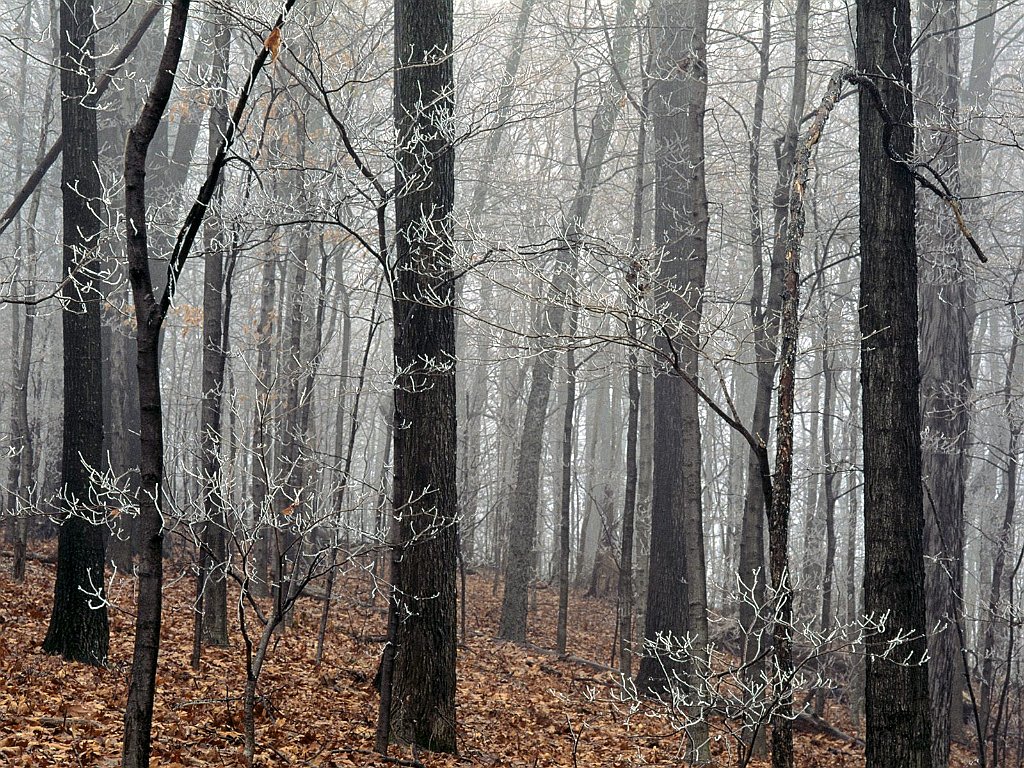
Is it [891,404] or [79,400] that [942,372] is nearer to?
[891,404]

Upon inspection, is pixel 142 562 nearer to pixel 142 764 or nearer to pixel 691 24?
pixel 142 764

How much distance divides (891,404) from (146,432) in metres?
4.96

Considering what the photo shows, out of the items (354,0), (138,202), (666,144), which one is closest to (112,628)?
(138,202)

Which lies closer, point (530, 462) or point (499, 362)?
point (499, 362)

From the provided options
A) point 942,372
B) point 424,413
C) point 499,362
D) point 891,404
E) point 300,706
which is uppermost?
point 942,372

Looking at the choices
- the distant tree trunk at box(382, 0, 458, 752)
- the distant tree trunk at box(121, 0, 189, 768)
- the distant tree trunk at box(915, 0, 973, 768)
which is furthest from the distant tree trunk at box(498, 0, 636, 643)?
the distant tree trunk at box(121, 0, 189, 768)

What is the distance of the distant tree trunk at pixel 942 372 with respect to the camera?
9.09 metres

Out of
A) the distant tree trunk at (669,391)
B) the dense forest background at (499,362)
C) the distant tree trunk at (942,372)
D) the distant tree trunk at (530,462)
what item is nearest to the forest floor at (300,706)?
the dense forest background at (499,362)

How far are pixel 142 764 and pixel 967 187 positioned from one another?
39.8 ft

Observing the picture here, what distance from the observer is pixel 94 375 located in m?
8.06

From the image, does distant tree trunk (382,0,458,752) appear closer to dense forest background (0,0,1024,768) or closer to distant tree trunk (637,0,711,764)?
dense forest background (0,0,1024,768)

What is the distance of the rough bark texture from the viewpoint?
6.82 meters

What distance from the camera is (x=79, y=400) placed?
26.2ft

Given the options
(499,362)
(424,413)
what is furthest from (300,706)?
(499,362)
